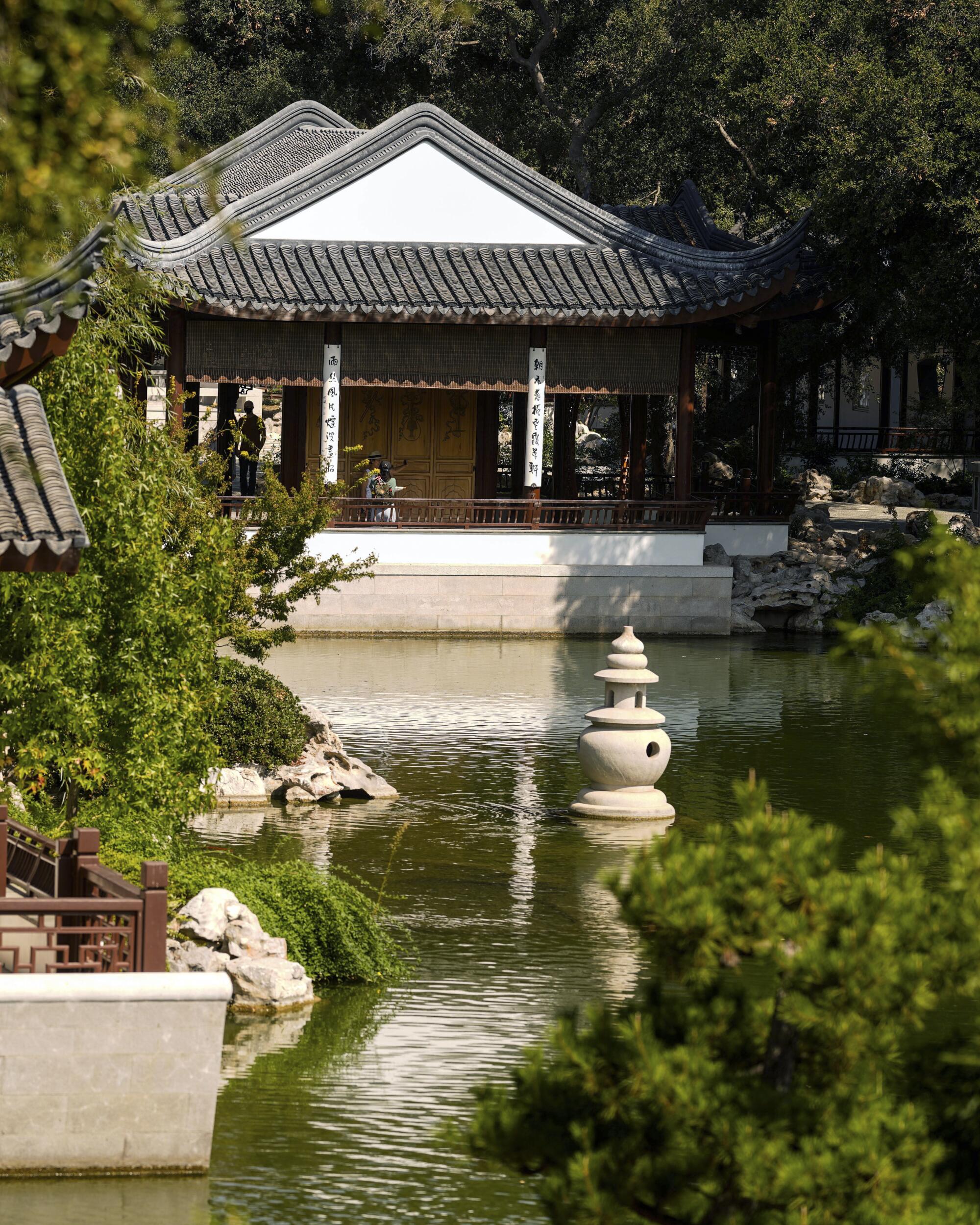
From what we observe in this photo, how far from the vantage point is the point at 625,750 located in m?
14.1

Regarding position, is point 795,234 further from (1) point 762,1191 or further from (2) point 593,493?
(1) point 762,1191

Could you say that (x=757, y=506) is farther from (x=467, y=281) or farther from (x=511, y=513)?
(x=467, y=281)

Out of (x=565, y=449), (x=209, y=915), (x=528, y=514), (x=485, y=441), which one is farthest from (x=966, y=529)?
(x=209, y=915)

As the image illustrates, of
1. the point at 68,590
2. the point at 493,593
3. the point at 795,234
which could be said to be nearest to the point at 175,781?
the point at 68,590

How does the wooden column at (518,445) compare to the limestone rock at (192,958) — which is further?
the wooden column at (518,445)

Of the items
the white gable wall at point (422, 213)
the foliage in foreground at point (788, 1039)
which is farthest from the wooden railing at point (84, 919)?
the white gable wall at point (422, 213)

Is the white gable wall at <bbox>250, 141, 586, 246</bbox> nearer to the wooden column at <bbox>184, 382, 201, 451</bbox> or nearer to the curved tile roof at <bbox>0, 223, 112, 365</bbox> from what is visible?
the wooden column at <bbox>184, 382, 201, 451</bbox>

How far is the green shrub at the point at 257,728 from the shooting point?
14.7 meters

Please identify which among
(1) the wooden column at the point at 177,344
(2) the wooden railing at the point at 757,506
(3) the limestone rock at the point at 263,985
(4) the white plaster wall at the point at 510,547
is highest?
(1) the wooden column at the point at 177,344

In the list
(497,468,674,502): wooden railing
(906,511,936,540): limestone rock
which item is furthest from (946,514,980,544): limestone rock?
(497,468,674,502): wooden railing

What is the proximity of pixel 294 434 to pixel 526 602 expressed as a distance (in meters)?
5.30

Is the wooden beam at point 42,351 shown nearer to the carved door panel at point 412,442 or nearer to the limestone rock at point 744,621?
the limestone rock at point 744,621

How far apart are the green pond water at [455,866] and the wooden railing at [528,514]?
5.87 ft

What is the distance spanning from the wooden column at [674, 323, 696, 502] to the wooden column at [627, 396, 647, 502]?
1.11 meters
